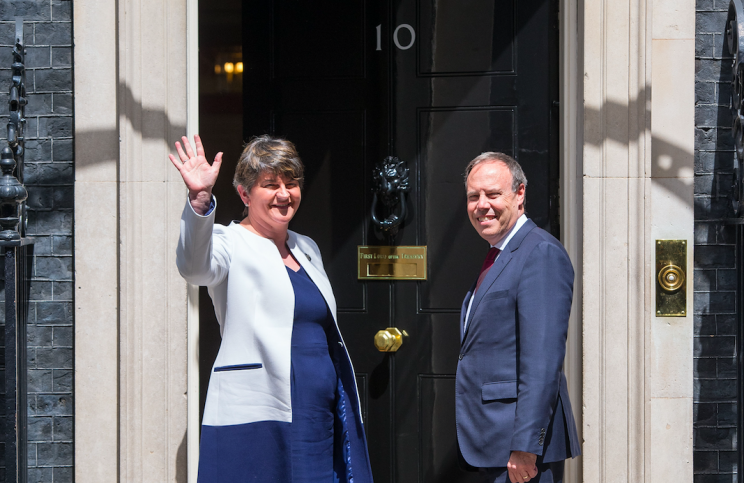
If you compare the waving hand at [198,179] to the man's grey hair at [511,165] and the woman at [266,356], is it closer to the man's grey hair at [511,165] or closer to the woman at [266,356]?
the woman at [266,356]

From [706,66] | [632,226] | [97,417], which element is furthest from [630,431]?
[97,417]

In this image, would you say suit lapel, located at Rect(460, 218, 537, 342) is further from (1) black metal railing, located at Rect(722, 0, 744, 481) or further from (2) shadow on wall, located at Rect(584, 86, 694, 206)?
(1) black metal railing, located at Rect(722, 0, 744, 481)

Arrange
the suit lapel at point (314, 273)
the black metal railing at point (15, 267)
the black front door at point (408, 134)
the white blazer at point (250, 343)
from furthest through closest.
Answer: the black front door at point (408, 134) < the black metal railing at point (15, 267) < the suit lapel at point (314, 273) < the white blazer at point (250, 343)

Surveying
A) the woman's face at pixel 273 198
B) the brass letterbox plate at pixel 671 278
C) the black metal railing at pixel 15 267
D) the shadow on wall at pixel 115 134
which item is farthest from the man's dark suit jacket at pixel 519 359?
the black metal railing at pixel 15 267

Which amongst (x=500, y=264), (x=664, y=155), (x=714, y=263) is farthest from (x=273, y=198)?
(x=714, y=263)

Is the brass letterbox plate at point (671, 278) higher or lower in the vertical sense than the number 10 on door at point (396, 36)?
lower

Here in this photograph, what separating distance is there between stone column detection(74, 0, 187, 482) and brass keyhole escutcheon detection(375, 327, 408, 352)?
3.24 ft

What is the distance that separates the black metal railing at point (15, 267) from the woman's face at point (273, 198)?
1.12 metres

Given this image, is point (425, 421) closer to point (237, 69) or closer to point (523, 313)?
point (523, 313)

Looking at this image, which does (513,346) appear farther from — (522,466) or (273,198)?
(273,198)

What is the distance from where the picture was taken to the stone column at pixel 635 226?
3014mm

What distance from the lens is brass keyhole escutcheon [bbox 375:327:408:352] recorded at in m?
3.39

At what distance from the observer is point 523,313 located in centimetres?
227

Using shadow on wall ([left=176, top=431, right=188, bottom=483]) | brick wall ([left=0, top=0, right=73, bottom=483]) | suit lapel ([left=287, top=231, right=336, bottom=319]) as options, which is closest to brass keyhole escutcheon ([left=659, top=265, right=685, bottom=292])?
suit lapel ([left=287, top=231, right=336, bottom=319])
